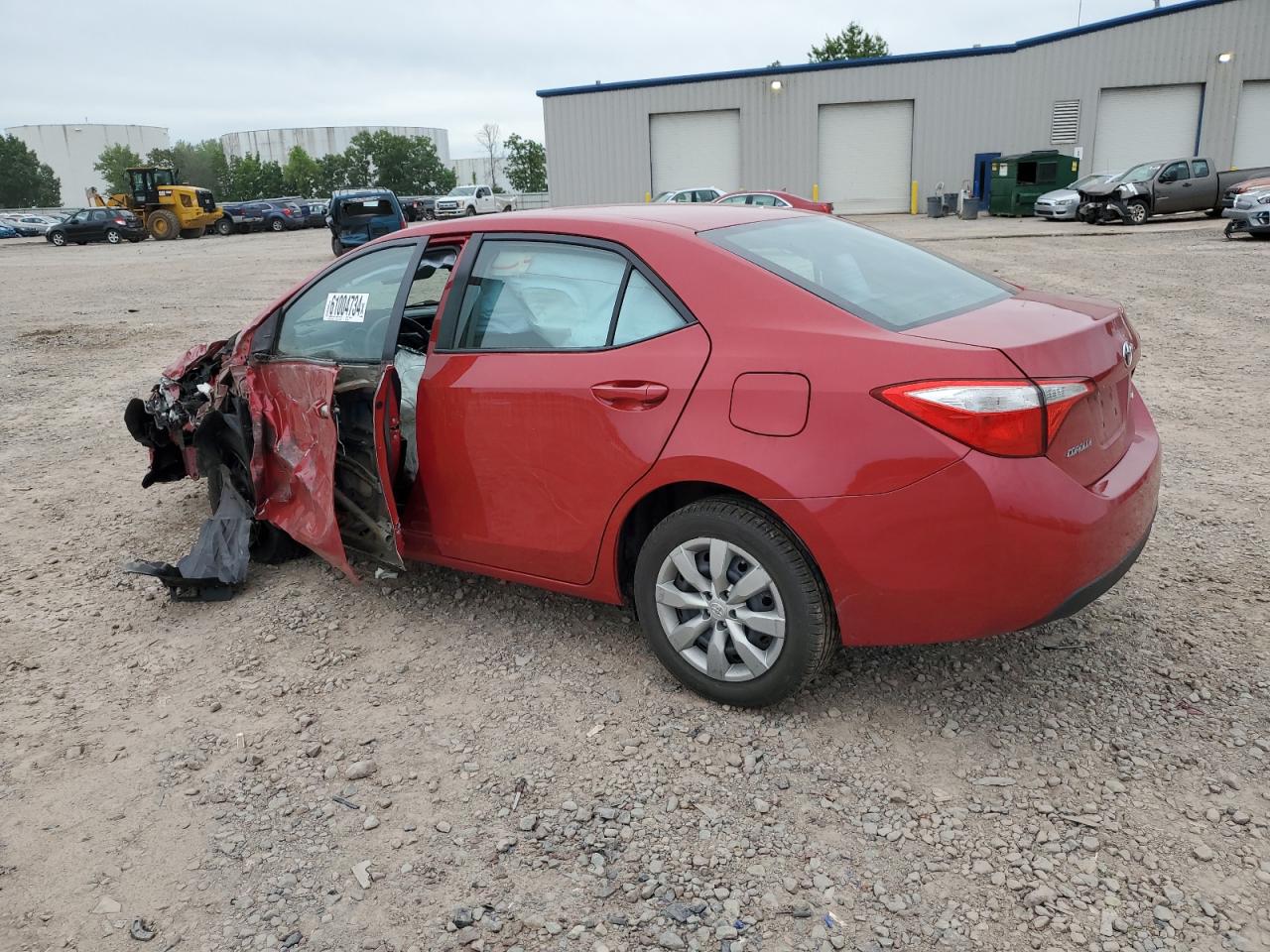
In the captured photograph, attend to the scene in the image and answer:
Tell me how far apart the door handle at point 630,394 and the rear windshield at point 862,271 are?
52cm

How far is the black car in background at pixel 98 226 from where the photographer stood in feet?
127

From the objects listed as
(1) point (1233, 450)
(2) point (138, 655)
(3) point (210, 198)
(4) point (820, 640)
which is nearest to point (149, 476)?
(2) point (138, 655)

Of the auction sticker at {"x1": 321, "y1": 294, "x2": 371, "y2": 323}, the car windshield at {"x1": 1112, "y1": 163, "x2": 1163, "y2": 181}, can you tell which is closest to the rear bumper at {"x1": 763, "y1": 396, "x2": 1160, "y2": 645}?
the auction sticker at {"x1": 321, "y1": 294, "x2": 371, "y2": 323}

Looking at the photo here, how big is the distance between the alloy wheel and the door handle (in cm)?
46

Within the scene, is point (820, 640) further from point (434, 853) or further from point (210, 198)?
point (210, 198)

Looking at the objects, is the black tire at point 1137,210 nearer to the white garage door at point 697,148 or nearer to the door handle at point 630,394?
the white garage door at point 697,148

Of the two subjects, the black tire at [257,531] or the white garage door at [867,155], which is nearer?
the black tire at [257,531]

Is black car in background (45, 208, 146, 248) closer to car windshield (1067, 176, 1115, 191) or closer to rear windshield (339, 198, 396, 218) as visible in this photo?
rear windshield (339, 198, 396, 218)

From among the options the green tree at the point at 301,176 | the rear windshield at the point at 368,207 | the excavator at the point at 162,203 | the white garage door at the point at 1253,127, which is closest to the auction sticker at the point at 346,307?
the rear windshield at the point at 368,207

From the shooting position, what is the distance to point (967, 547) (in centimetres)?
264

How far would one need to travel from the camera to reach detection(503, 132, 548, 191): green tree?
81500 mm

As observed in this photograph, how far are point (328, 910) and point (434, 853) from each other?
30 centimetres

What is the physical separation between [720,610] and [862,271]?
49.1 inches

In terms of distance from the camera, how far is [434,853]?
264 centimetres
